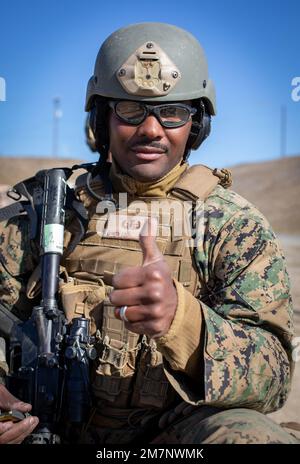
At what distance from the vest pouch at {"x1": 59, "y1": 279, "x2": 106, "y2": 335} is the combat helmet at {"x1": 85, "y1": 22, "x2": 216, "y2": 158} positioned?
1036mm

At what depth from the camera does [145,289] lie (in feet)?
7.11

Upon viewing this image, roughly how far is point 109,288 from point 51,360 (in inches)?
18.3

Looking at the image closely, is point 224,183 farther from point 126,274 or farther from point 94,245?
point 126,274

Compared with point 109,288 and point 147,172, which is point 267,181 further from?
point 109,288

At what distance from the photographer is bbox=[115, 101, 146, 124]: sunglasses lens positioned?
331 centimetres

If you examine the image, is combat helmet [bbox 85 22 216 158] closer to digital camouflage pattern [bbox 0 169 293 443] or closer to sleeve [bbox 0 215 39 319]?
digital camouflage pattern [bbox 0 169 293 443]

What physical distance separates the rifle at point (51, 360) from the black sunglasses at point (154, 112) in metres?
0.73

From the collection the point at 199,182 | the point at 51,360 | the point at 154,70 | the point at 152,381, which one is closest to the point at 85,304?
the point at 51,360

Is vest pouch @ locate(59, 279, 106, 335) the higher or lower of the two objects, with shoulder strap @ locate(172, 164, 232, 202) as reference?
lower

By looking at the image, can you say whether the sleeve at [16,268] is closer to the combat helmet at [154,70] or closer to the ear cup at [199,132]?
the combat helmet at [154,70]

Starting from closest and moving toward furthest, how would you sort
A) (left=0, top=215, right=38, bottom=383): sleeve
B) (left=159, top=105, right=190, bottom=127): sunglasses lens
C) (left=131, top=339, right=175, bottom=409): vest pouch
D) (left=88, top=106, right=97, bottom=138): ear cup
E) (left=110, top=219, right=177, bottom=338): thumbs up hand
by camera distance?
(left=110, top=219, right=177, bottom=338): thumbs up hand → (left=131, top=339, right=175, bottom=409): vest pouch → (left=159, top=105, right=190, bottom=127): sunglasses lens → (left=0, top=215, right=38, bottom=383): sleeve → (left=88, top=106, right=97, bottom=138): ear cup

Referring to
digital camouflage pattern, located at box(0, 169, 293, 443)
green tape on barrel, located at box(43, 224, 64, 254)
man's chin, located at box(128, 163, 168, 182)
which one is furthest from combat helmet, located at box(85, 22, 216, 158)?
green tape on barrel, located at box(43, 224, 64, 254)

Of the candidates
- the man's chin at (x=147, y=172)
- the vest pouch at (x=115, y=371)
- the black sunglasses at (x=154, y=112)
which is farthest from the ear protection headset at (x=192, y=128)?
the vest pouch at (x=115, y=371)
